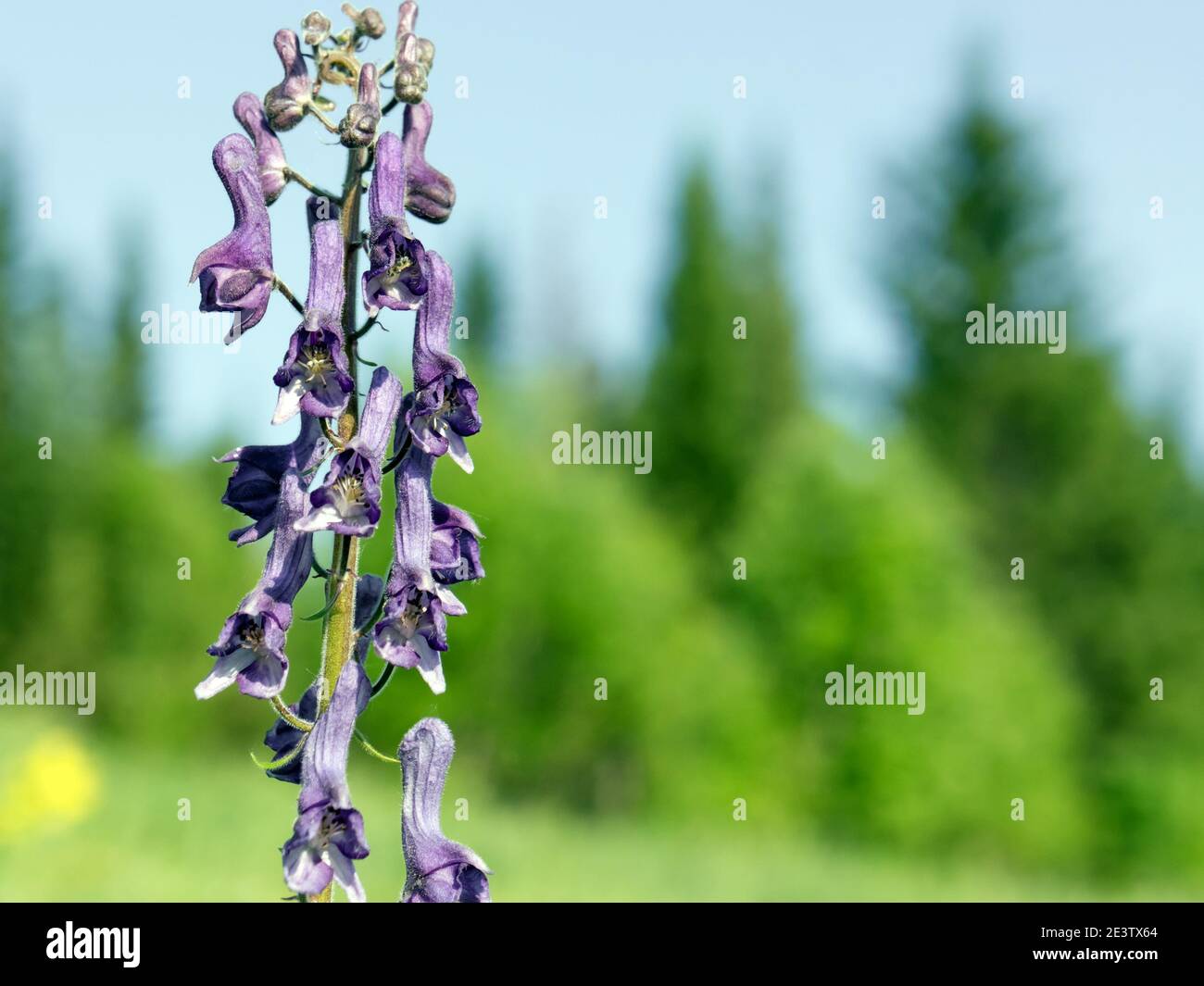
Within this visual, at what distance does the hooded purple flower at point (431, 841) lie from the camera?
289 centimetres

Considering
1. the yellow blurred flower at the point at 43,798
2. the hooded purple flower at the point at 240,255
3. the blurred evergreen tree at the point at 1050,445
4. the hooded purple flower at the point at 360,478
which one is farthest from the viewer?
the blurred evergreen tree at the point at 1050,445

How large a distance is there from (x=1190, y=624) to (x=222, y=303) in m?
44.1

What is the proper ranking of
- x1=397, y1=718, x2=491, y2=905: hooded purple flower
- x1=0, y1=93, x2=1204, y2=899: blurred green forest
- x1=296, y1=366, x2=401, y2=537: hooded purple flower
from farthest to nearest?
x1=0, y1=93, x2=1204, y2=899: blurred green forest → x1=397, y1=718, x2=491, y2=905: hooded purple flower → x1=296, y1=366, x2=401, y2=537: hooded purple flower

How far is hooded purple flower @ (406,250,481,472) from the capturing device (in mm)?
2988

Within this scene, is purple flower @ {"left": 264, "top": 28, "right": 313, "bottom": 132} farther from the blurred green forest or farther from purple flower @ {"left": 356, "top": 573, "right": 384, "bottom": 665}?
the blurred green forest

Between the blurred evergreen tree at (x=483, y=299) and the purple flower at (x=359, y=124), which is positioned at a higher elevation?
the blurred evergreen tree at (x=483, y=299)

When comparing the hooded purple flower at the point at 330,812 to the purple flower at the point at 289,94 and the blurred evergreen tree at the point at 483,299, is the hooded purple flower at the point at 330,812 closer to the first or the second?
the purple flower at the point at 289,94

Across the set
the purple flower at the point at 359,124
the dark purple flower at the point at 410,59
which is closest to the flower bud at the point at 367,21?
the dark purple flower at the point at 410,59

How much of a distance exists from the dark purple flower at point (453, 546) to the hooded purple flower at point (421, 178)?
0.76 metres

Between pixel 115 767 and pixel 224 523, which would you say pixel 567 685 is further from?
pixel 224 523

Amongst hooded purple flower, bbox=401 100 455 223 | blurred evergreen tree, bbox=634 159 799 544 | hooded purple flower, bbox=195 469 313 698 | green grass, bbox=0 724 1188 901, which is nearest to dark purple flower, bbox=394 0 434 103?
hooded purple flower, bbox=401 100 455 223

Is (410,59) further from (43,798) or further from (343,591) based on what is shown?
(43,798)

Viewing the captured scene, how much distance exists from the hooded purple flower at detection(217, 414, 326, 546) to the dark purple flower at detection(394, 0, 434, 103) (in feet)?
2.65
